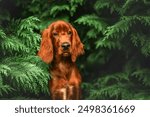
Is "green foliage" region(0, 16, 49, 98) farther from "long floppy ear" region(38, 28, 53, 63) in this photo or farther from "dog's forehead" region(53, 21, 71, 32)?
"dog's forehead" region(53, 21, 71, 32)

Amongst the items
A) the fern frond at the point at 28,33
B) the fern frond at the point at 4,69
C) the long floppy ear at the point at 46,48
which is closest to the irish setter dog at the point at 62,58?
the long floppy ear at the point at 46,48

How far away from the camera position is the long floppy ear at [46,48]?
381 centimetres

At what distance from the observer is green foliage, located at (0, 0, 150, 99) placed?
12.6ft

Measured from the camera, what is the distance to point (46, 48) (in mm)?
3836

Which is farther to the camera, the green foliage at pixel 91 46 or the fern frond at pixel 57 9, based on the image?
the fern frond at pixel 57 9

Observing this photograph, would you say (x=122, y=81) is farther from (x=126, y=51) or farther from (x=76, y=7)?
(x=76, y=7)

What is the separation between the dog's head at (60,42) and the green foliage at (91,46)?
13 centimetres

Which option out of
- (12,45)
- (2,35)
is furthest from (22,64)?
(2,35)

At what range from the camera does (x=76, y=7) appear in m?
4.07

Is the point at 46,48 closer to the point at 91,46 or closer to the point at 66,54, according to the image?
the point at 66,54

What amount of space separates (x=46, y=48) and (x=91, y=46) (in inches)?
18.6

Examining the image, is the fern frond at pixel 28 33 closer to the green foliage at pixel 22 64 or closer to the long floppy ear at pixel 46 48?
the green foliage at pixel 22 64

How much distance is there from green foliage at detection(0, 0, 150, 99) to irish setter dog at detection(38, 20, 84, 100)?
9cm

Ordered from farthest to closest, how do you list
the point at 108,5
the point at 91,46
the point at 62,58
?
the point at 91,46 < the point at 108,5 < the point at 62,58
